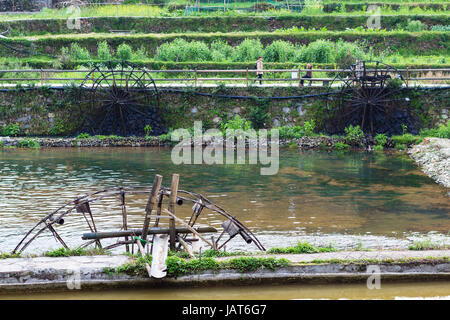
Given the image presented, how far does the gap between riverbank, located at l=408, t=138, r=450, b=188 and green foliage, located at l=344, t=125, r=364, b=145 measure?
185 cm

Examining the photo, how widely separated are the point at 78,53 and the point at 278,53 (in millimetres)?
9376

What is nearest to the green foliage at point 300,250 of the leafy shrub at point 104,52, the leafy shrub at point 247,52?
the leafy shrub at point 247,52

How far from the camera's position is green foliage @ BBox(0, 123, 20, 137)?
24797 mm

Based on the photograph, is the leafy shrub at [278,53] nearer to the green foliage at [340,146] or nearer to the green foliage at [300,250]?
the green foliage at [340,146]

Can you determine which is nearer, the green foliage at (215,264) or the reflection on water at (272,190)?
the green foliage at (215,264)

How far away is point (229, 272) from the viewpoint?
9414 millimetres

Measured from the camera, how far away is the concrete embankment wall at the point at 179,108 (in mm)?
24922

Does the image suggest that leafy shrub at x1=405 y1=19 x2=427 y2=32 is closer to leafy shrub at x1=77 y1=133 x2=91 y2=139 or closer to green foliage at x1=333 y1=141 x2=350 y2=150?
green foliage at x1=333 y1=141 x2=350 y2=150

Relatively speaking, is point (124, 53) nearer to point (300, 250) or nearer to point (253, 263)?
point (300, 250)

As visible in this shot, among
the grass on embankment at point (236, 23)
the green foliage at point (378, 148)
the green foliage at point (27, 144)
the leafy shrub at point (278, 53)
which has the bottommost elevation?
the green foliage at point (378, 148)

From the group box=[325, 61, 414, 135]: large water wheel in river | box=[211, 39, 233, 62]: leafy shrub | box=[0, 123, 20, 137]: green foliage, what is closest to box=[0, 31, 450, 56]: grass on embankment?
box=[211, 39, 233, 62]: leafy shrub

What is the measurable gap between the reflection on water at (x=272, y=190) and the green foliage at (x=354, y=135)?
1.45m

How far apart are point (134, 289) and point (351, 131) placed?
15783 millimetres

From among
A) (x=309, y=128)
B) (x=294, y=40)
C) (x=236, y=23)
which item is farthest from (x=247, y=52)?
(x=309, y=128)
